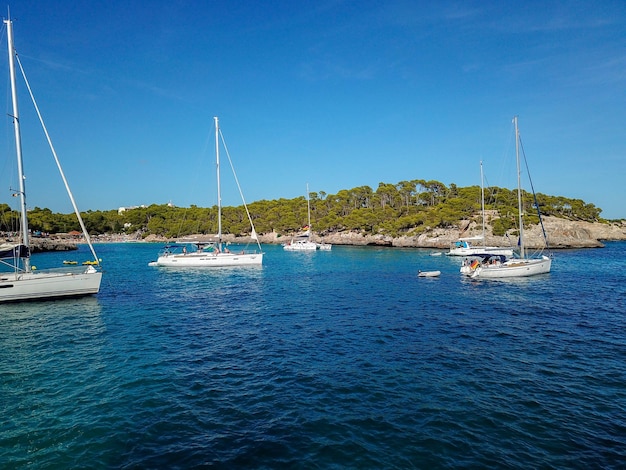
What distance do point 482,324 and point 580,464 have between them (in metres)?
12.5

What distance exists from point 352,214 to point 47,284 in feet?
328

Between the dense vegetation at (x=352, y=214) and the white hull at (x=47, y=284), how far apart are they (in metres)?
75.2

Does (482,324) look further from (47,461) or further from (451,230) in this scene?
(451,230)

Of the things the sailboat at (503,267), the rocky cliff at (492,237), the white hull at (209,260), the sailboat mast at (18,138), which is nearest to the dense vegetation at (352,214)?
the rocky cliff at (492,237)

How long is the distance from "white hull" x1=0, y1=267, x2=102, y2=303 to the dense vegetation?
75202 mm

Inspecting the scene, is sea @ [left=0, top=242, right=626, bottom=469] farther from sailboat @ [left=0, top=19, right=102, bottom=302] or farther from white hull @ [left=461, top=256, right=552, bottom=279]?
white hull @ [left=461, top=256, right=552, bottom=279]

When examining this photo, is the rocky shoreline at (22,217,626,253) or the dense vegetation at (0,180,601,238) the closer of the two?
the rocky shoreline at (22,217,626,253)

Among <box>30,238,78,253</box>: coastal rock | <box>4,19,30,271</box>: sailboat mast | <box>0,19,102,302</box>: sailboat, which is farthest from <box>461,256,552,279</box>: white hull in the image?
<box>30,238,78,253</box>: coastal rock

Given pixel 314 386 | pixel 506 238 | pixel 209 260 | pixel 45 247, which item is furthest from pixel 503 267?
pixel 45 247

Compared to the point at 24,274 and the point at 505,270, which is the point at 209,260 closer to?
the point at 24,274

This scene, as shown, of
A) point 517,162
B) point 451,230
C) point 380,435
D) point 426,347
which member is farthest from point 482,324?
point 451,230

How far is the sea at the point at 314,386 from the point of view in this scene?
874 centimetres

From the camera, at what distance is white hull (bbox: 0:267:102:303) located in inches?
993

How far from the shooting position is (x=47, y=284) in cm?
2583
